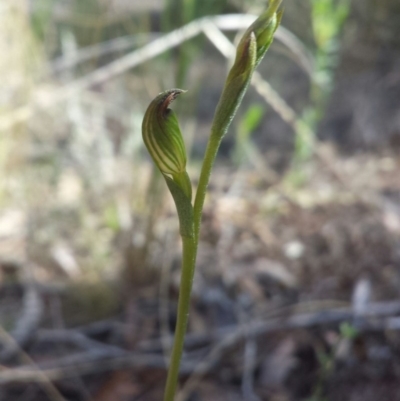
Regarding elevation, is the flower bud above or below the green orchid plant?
above

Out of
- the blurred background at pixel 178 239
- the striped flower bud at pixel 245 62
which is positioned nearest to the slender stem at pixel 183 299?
the striped flower bud at pixel 245 62

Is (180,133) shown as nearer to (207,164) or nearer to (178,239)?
(207,164)

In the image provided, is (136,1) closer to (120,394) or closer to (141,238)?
(141,238)

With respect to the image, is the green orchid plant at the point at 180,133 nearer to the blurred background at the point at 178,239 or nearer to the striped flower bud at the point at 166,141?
the striped flower bud at the point at 166,141

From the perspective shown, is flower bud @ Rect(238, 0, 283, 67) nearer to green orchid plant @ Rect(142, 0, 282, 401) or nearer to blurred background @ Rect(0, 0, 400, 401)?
green orchid plant @ Rect(142, 0, 282, 401)

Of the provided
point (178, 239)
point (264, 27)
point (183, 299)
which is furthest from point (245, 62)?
point (178, 239)

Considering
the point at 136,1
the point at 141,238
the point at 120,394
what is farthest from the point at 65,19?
the point at 120,394

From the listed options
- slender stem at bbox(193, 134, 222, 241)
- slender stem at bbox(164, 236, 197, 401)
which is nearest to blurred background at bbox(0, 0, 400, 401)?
slender stem at bbox(164, 236, 197, 401)
